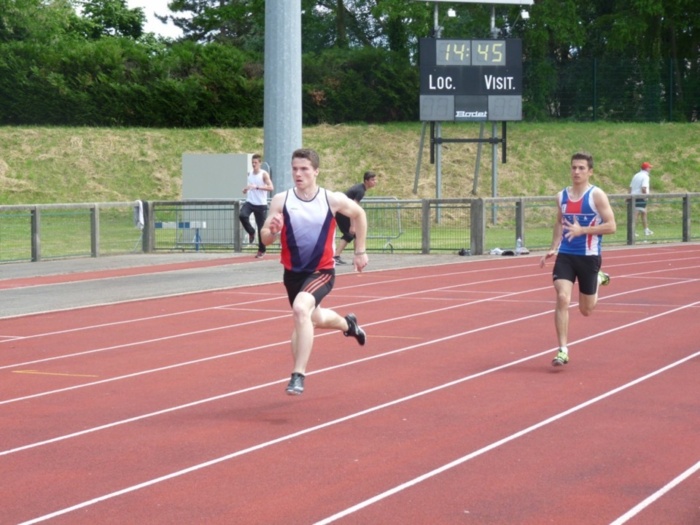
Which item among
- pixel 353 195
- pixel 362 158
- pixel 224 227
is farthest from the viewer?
pixel 362 158

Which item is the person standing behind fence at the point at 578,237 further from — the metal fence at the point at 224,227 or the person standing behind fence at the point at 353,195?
the metal fence at the point at 224,227

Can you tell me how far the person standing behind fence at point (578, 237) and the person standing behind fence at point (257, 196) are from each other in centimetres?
1314

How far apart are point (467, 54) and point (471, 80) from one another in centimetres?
77

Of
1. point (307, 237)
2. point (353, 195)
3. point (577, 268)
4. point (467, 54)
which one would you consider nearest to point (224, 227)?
point (353, 195)

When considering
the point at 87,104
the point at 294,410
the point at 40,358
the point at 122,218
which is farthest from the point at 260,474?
the point at 87,104

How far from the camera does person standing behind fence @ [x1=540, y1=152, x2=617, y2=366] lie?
11305mm

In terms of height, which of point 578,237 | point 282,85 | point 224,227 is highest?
point 282,85

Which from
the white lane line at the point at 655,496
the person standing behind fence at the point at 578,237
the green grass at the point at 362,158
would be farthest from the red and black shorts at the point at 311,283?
the green grass at the point at 362,158

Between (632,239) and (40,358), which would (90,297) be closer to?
(40,358)

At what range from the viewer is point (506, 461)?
25.0ft

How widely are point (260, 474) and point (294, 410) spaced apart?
2034 millimetres

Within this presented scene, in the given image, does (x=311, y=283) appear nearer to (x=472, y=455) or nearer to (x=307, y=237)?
(x=307, y=237)

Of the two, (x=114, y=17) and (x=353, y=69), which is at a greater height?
(x=114, y=17)

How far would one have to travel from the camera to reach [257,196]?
82.2 feet
